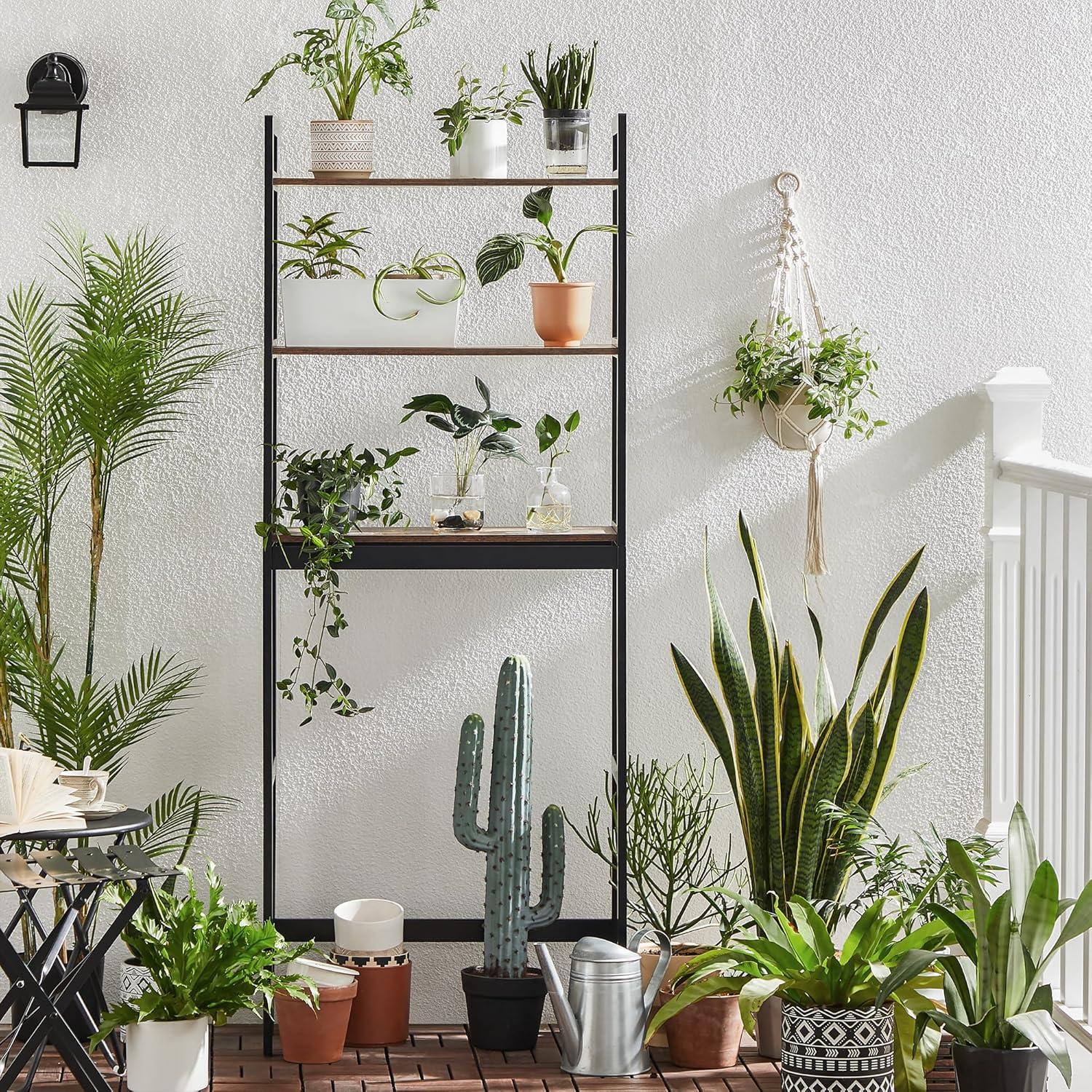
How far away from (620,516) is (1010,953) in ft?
4.01

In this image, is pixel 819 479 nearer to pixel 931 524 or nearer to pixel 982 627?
pixel 931 524

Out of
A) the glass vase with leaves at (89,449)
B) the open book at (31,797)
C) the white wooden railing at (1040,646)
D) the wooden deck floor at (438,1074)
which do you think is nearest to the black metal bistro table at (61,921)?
the open book at (31,797)

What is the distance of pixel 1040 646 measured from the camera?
10.8ft

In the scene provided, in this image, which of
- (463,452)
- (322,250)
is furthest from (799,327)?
(322,250)

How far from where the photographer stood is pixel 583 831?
365 centimetres

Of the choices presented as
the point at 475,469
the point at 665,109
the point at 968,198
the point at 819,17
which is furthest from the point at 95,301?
the point at 968,198

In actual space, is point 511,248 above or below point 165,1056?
above

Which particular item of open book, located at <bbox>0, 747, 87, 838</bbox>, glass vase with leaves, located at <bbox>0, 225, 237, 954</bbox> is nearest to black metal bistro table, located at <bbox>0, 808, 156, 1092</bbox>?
open book, located at <bbox>0, 747, 87, 838</bbox>

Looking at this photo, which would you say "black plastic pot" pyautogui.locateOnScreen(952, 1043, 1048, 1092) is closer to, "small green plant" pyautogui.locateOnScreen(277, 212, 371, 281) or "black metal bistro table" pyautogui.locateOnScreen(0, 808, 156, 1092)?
"black metal bistro table" pyautogui.locateOnScreen(0, 808, 156, 1092)

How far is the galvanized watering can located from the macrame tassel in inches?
41.1

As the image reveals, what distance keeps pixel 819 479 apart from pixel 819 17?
3.86 ft

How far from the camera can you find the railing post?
141 inches

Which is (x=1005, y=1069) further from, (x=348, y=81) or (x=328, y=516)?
(x=348, y=81)

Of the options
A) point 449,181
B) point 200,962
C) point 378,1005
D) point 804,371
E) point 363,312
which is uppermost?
point 449,181
